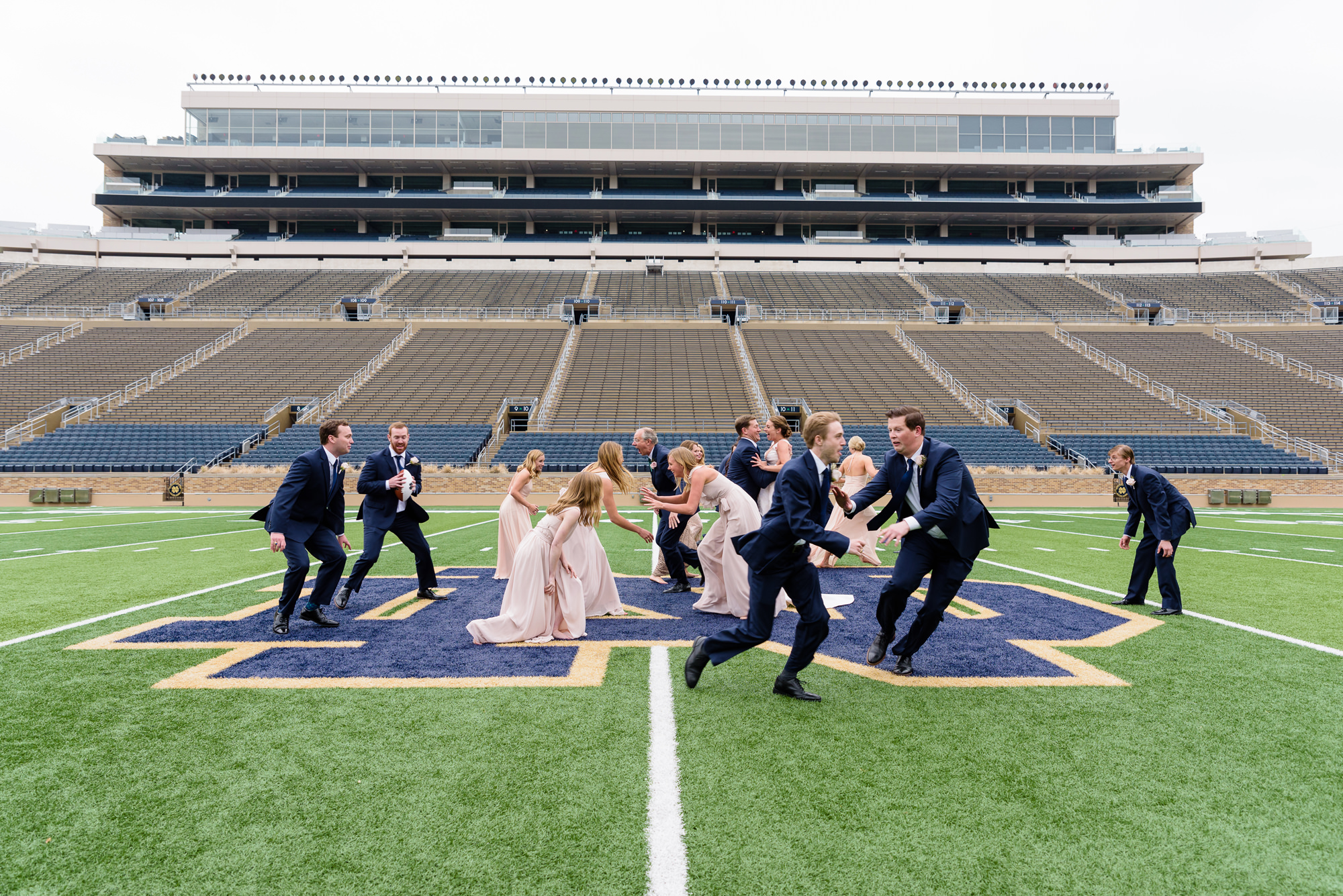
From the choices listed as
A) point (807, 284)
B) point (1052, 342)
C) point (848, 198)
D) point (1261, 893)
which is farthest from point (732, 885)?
point (848, 198)

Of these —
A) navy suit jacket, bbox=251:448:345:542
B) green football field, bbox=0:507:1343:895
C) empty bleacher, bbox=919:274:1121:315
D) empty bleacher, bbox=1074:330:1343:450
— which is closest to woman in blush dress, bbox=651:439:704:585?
green football field, bbox=0:507:1343:895

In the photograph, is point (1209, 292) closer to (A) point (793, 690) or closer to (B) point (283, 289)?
(A) point (793, 690)

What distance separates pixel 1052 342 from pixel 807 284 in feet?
50.7

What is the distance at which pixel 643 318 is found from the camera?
38.2 metres

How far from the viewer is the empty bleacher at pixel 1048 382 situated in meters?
26.4

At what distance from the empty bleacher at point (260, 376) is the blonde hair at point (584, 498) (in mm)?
25725

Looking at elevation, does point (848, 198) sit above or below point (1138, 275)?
above

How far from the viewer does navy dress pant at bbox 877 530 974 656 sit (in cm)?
491

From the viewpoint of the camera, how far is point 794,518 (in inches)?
168

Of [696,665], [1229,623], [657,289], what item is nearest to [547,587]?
[696,665]

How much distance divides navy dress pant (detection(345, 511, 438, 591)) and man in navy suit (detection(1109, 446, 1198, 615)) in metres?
7.84

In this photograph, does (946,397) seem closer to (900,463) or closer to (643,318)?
(643,318)

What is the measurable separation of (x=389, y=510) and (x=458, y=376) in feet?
81.4

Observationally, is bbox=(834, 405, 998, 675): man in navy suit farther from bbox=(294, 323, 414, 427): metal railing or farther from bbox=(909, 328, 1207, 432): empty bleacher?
bbox=(294, 323, 414, 427): metal railing
